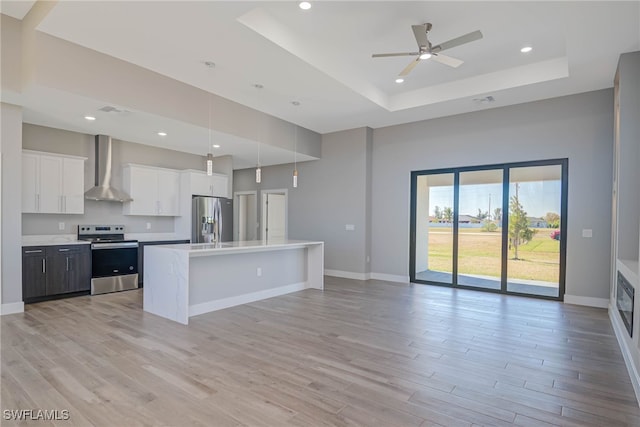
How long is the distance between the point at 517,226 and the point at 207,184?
6.00 metres

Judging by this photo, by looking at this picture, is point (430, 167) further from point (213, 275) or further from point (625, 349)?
point (213, 275)

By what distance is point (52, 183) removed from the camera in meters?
5.28

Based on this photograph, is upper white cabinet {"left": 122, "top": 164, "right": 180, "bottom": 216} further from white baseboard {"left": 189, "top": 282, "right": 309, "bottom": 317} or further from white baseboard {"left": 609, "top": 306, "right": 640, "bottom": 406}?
white baseboard {"left": 609, "top": 306, "right": 640, "bottom": 406}

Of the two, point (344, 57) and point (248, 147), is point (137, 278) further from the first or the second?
point (344, 57)

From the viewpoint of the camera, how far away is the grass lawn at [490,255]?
17.6ft

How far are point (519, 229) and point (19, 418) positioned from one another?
632 cm

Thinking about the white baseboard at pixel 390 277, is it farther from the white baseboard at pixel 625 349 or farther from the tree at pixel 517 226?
the white baseboard at pixel 625 349

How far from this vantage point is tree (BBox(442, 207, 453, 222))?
20.7 feet

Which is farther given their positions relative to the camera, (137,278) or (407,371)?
(137,278)

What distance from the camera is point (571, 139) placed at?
511 centimetres

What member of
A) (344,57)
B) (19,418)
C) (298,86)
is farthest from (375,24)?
(19,418)

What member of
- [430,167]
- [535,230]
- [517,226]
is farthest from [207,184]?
[535,230]

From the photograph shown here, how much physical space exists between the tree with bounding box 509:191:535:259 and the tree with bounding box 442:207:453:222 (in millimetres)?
982

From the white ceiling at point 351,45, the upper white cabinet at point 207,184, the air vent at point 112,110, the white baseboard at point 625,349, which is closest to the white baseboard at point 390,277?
the white baseboard at point 625,349
